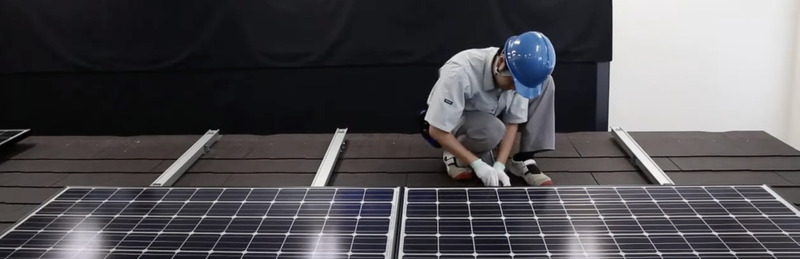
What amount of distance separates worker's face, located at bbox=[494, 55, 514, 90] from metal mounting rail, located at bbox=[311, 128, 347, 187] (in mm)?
1014

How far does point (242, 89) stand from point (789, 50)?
461 cm

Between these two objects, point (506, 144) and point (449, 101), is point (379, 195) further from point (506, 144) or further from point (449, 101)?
point (506, 144)

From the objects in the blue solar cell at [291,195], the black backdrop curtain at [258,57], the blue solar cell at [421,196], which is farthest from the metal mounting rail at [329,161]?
the black backdrop curtain at [258,57]

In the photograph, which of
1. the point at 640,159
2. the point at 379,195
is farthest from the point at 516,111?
the point at 379,195

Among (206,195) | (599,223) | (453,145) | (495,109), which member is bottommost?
(206,195)

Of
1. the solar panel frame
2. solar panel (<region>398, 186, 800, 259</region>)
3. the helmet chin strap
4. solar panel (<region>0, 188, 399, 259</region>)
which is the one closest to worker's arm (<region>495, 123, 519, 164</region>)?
the helmet chin strap

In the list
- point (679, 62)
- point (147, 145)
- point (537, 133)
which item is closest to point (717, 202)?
point (537, 133)

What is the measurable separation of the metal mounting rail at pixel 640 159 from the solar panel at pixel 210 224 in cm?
135

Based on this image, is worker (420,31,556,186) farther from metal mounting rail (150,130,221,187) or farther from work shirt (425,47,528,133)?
metal mounting rail (150,130,221,187)

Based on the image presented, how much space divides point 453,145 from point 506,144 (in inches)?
13.8

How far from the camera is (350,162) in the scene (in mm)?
3348

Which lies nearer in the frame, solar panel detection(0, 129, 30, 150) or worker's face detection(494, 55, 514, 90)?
worker's face detection(494, 55, 514, 90)

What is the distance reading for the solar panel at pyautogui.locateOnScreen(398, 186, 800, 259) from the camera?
74.9 inches

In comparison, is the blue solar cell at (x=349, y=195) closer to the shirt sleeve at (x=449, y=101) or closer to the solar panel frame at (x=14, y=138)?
the shirt sleeve at (x=449, y=101)
